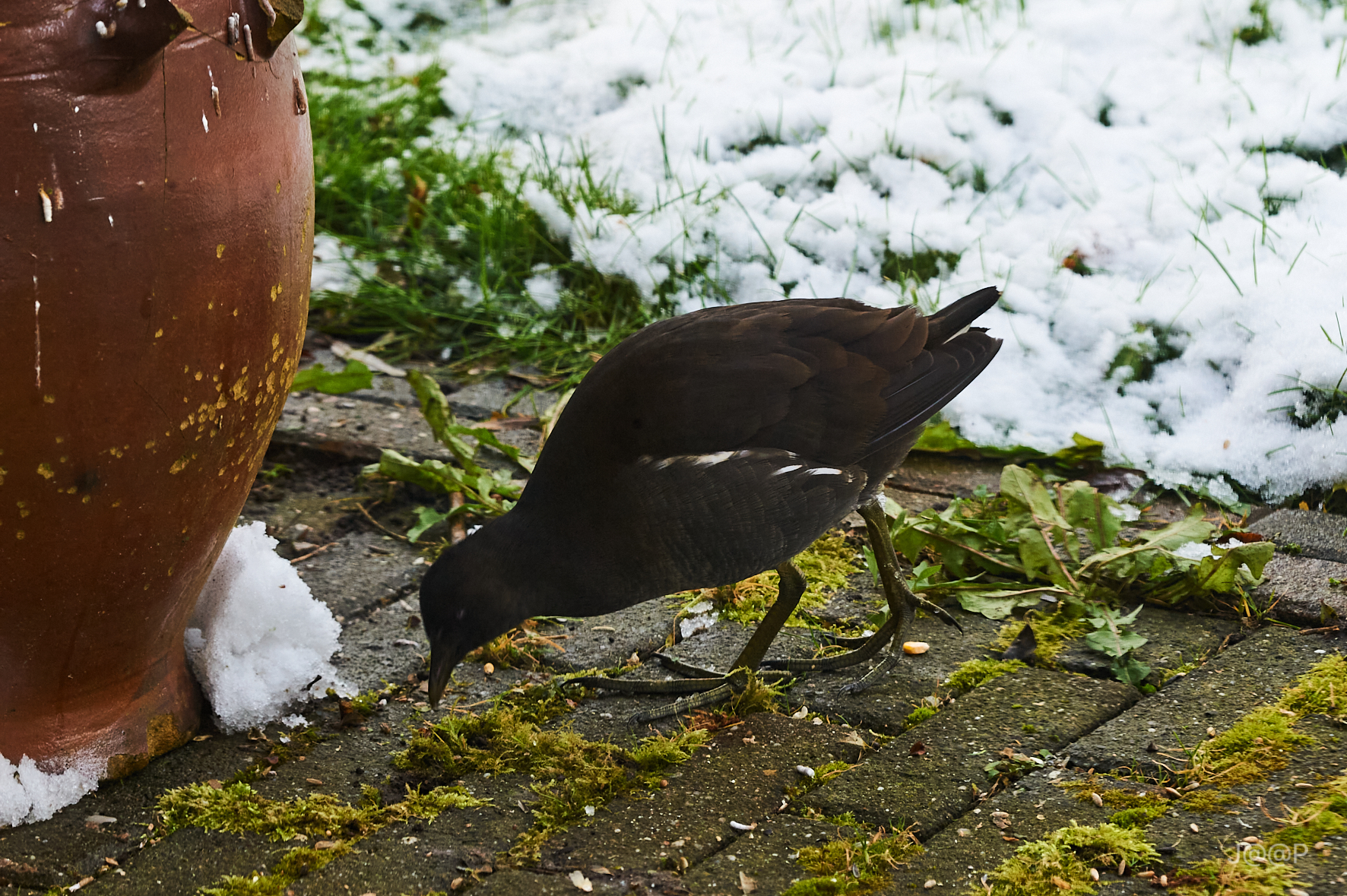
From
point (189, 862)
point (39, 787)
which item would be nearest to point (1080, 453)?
point (189, 862)

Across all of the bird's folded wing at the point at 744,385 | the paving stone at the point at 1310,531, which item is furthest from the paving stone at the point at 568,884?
the paving stone at the point at 1310,531

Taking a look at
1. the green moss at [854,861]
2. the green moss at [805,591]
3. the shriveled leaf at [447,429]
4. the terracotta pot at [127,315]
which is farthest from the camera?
the shriveled leaf at [447,429]

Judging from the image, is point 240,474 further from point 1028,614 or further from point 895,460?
point 1028,614

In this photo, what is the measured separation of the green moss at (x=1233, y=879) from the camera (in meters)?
1.80

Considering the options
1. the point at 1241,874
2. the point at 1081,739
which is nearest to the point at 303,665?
the point at 1081,739

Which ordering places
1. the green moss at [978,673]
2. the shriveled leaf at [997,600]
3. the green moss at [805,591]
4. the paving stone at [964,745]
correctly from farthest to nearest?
the green moss at [805,591] < the shriveled leaf at [997,600] < the green moss at [978,673] < the paving stone at [964,745]

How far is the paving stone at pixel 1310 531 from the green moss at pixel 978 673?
85 cm

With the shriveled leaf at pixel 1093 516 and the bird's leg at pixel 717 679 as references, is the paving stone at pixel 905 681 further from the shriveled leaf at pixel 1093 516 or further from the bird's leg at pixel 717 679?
the shriveled leaf at pixel 1093 516

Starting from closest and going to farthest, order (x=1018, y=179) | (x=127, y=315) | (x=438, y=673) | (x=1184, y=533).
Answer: (x=127, y=315)
(x=438, y=673)
(x=1184, y=533)
(x=1018, y=179)

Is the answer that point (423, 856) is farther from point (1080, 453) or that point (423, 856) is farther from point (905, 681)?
point (1080, 453)

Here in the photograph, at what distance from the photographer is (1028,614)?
2.81 meters

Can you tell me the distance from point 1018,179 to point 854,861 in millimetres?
3202

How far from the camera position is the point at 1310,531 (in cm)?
299

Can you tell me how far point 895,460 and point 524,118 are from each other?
135 inches
